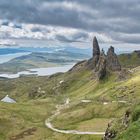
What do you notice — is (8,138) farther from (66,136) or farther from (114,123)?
(114,123)

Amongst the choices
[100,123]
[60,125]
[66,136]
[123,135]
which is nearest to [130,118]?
[123,135]

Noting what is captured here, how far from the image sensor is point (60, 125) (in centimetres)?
19425

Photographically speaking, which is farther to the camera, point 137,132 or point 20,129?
point 20,129

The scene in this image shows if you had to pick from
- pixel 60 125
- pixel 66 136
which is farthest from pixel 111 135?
pixel 60 125

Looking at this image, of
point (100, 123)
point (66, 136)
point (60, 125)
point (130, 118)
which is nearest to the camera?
point (130, 118)

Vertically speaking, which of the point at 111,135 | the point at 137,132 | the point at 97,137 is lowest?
the point at 97,137

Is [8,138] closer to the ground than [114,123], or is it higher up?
closer to the ground

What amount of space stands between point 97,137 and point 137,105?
3315 inches

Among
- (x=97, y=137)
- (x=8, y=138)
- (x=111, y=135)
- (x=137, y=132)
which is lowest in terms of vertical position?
(x=8, y=138)

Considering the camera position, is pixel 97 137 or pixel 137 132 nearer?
pixel 137 132

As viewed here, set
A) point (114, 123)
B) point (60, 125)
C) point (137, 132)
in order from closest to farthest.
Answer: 1. point (137, 132)
2. point (114, 123)
3. point (60, 125)

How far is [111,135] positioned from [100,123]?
393 ft

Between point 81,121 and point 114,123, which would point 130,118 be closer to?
point 114,123

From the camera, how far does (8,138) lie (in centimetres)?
18275
